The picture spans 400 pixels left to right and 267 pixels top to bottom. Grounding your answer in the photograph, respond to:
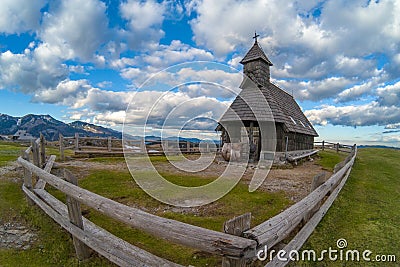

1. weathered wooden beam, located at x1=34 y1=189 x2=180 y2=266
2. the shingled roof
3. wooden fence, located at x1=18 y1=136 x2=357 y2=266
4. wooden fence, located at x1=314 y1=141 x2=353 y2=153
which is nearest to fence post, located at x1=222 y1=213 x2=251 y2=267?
wooden fence, located at x1=18 y1=136 x2=357 y2=266

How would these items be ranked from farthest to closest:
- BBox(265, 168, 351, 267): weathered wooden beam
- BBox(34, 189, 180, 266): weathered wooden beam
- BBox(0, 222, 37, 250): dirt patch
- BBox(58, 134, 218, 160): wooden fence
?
BBox(58, 134, 218, 160): wooden fence < BBox(0, 222, 37, 250): dirt patch < BBox(265, 168, 351, 267): weathered wooden beam < BBox(34, 189, 180, 266): weathered wooden beam

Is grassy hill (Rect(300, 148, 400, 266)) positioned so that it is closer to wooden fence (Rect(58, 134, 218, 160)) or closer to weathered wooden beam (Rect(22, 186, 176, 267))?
weathered wooden beam (Rect(22, 186, 176, 267))

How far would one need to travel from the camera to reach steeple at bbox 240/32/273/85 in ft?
62.3

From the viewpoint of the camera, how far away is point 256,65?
1906cm

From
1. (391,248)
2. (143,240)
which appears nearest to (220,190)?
(143,240)

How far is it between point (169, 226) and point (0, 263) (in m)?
3.79

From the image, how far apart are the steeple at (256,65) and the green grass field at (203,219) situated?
38.7 ft

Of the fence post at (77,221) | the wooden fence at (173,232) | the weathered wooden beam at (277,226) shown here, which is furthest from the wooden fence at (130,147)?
the weathered wooden beam at (277,226)

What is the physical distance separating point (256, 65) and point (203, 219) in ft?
53.2

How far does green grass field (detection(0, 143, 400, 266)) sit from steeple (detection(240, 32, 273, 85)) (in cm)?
1180

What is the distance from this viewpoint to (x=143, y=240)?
461cm

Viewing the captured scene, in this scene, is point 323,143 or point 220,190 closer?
point 220,190

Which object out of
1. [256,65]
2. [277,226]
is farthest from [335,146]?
[277,226]

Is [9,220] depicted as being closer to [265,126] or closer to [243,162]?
[243,162]
